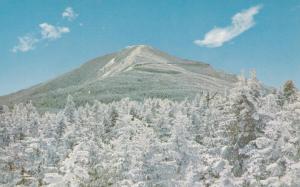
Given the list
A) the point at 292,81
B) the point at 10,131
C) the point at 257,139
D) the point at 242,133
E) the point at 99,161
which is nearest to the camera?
the point at 257,139

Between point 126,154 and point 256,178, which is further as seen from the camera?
point 126,154

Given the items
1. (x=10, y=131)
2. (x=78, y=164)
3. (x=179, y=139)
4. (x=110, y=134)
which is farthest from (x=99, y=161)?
(x=10, y=131)

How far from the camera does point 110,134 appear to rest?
64.0m

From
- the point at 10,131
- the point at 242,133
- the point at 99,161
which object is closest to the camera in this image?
the point at 242,133

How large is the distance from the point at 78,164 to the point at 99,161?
4154 mm

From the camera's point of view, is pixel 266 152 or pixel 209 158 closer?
pixel 266 152

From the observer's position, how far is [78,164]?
95.4 feet

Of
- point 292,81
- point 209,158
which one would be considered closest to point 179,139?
point 209,158

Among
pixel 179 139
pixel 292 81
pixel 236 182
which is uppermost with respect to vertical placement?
pixel 292 81

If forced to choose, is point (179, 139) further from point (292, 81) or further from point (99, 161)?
point (292, 81)

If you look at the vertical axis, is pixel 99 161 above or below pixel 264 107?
below

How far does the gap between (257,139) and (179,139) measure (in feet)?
15.5

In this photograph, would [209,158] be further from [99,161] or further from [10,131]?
[10,131]

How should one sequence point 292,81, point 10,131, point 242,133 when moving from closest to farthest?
point 242,133 < point 292,81 < point 10,131
